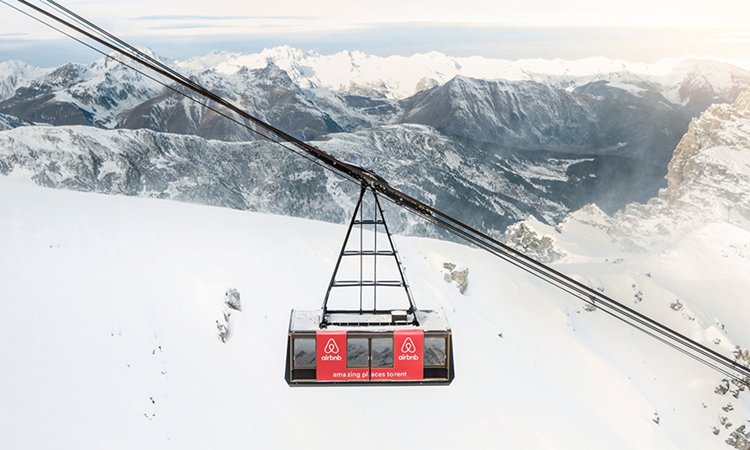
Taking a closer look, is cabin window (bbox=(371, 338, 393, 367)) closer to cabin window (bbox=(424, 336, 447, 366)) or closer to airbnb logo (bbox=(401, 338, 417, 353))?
airbnb logo (bbox=(401, 338, 417, 353))

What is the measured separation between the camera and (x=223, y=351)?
50094mm

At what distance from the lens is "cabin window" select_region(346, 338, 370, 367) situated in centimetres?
2407

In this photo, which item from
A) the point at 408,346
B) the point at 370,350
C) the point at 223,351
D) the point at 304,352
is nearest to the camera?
the point at 370,350

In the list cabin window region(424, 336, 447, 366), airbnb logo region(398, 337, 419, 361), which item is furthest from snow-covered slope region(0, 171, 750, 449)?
cabin window region(424, 336, 447, 366)

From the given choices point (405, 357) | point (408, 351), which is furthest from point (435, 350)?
point (405, 357)

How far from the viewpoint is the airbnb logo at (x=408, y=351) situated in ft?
79.9

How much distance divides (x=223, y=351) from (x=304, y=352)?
27295mm

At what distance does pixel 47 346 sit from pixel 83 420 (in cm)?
532

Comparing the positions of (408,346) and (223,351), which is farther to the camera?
(223,351)

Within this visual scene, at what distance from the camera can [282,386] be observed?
50094 millimetres

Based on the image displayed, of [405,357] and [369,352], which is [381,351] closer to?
[369,352]

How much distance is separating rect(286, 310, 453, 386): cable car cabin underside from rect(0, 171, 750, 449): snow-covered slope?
18.6 m

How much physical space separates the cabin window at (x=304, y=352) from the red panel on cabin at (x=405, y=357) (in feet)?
6.60

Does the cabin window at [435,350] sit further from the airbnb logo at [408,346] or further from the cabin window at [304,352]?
the cabin window at [304,352]
